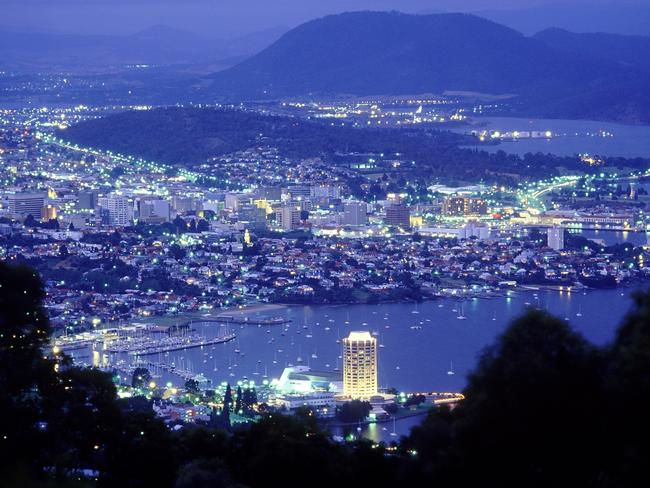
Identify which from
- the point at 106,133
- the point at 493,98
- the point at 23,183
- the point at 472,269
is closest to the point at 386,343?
the point at 472,269

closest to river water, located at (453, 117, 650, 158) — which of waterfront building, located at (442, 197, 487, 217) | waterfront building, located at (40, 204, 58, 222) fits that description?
waterfront building, located at (442, 197, 487, 217)

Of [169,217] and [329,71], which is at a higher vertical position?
[329,71]

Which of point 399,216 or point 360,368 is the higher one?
point 399,216

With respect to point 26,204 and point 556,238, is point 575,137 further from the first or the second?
point 26,204

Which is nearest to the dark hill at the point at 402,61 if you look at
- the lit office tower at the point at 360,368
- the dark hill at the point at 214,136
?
the dark hill at the point at 214,136

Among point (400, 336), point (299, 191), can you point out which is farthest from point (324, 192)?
point (400, 336)

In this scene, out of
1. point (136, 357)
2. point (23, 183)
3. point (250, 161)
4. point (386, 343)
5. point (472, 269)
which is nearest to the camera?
point (136, 357)

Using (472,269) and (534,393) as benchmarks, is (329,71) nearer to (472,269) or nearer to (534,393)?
(472,269)
